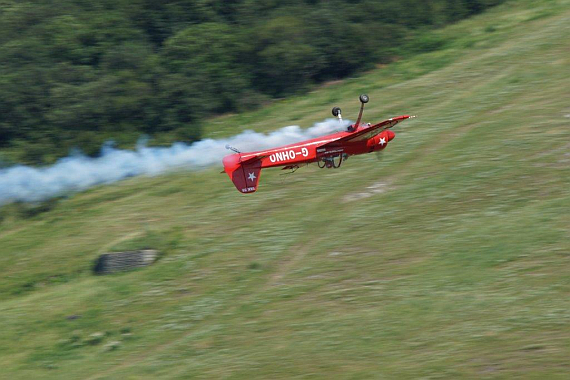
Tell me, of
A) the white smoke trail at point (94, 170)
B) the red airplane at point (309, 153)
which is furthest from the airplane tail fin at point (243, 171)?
the white smoke trail at point (94, 170)

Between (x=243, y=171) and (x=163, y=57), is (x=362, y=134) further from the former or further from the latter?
(x=163, y=57)

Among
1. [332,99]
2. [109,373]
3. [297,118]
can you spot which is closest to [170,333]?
[109,373]

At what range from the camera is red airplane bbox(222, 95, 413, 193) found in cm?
3034

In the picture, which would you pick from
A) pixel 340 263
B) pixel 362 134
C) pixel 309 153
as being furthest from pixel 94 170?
pixel 362 134

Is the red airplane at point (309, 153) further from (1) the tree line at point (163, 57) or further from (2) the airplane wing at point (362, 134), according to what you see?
(1) the tree line at point (163, 57)

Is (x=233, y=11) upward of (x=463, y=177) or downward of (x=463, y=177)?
upward

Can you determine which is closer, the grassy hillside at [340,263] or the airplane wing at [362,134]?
the airplane wing at [362,134]

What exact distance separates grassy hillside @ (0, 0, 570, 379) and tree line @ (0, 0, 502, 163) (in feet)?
33.6

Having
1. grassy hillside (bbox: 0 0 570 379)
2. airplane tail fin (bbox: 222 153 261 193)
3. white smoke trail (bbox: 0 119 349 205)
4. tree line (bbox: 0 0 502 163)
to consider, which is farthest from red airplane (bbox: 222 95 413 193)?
tree line (bbox: 0 0 502 163)

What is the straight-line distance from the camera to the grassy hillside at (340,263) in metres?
33.4

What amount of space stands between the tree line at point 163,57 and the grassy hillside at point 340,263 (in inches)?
403

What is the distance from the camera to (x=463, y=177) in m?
48.3

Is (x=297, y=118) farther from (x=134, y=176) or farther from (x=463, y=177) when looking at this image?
(x=463, y=177)

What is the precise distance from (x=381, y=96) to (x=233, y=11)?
19606mm
